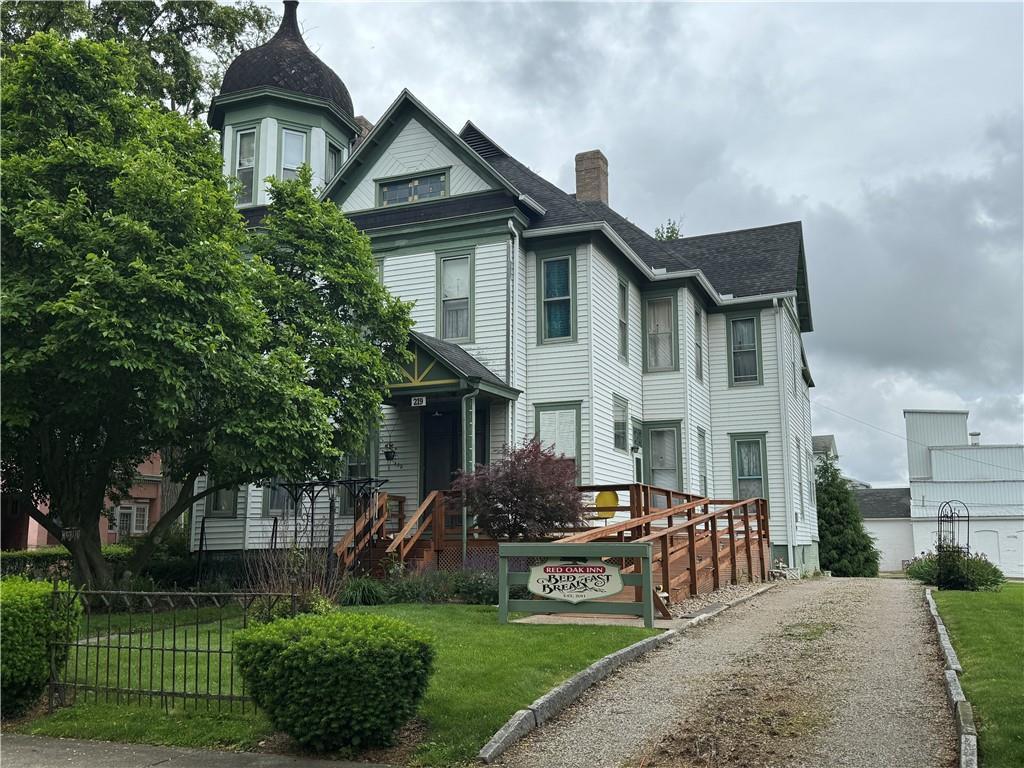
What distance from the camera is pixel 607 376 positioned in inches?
797

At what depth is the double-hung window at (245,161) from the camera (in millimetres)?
23219

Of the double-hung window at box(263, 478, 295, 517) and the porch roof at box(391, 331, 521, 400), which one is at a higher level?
the porch roof at box(391, 331, 521, 400)

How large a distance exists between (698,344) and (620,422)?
171 inches

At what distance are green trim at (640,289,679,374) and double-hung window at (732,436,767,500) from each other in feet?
11.7

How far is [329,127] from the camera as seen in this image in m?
24.0

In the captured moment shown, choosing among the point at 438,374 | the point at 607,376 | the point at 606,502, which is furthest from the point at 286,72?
the point at 606,502

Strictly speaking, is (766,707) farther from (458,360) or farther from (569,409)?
(569,409)

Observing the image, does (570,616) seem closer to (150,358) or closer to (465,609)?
(465,609)

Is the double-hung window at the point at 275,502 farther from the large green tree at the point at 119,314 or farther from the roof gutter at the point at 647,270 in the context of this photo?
the roof gutter at the point at 647,270

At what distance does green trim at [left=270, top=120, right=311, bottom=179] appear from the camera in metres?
23.2

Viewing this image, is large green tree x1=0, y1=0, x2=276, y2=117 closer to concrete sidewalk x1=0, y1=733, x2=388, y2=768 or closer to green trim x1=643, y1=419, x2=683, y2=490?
green trim x1=643, y1=419, x2=683, y2=490

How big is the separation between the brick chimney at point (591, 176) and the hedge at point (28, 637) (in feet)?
64.1

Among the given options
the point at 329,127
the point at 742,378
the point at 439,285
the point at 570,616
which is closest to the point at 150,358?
the point at 570,616

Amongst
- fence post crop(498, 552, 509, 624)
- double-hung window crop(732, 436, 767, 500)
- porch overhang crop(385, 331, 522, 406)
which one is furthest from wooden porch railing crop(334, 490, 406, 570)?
double-hung window crop(732, 436, 767, 500)
